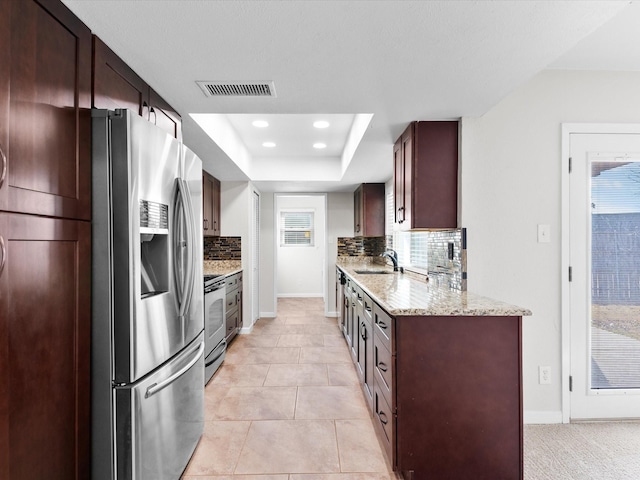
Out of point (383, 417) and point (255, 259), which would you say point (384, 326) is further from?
point (255, 259)

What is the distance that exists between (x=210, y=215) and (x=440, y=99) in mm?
3182

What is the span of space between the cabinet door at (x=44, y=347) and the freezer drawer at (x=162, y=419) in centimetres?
15

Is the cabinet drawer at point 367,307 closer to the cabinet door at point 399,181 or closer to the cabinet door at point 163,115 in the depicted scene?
the cabinet door at point 399,181

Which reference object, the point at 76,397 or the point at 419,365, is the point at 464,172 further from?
the point at 76,397

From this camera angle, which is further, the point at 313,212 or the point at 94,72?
the point at 313,212

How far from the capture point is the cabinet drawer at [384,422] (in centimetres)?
195

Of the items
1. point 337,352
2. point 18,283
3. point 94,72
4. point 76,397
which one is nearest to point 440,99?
point 94,72

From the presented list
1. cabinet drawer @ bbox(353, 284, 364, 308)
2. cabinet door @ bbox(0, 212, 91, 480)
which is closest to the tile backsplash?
cabinet drawer @ bbox(353, 284, 364, 308)

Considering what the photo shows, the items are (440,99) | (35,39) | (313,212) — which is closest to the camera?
(35,39)

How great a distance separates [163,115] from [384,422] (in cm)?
227

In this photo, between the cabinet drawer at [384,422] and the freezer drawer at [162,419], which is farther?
the cabinet drawer at [384,422]

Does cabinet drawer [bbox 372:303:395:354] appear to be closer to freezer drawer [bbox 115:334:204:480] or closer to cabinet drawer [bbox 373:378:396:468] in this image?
cabinet drawer [bbox 373:378:396:468]

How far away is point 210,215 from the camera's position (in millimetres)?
4555

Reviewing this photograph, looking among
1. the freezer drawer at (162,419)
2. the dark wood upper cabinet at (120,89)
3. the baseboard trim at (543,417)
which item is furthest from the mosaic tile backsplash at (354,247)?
the dark wood upper cabinet at (120,89)
